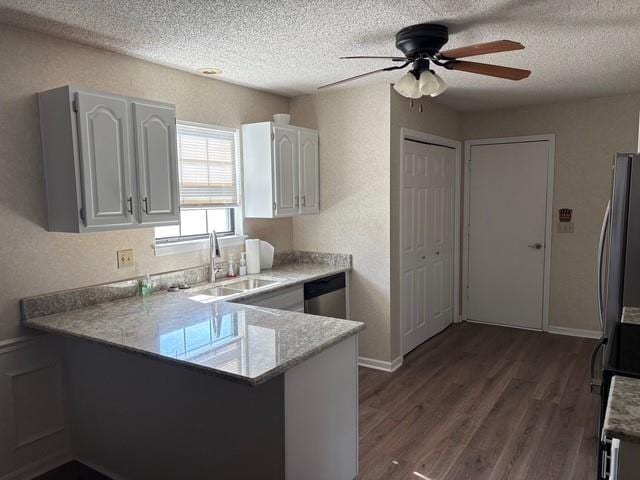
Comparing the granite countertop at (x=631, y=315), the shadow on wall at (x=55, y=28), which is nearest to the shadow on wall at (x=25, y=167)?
the shadow on wall at (x=55, y=28)

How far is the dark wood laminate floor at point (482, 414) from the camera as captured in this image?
2604mm

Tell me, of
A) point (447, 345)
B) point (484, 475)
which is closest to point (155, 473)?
point (484, 475)

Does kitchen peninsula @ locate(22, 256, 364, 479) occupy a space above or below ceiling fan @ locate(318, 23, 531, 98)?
below

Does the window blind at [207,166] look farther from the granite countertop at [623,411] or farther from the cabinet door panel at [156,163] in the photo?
the granite countertop at [623,411]

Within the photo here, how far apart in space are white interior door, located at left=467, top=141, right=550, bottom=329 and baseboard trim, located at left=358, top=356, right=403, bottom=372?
172 cm

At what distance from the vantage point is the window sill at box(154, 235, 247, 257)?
3211 mm

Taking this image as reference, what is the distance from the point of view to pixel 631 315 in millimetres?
2213

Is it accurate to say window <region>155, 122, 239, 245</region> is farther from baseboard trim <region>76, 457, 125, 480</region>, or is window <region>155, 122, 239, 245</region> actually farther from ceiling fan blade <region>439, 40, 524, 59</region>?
ceiling fan blade <region>439, 40, 524, 59</region>

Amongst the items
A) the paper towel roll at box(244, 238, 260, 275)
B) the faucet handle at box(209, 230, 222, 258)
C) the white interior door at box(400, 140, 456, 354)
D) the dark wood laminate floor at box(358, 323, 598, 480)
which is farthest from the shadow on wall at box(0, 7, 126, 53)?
the dark wood laminate floor at box(358, 323, 598, 480)

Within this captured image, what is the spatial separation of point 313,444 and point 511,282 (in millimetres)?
3753

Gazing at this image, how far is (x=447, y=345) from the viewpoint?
15.1 feet

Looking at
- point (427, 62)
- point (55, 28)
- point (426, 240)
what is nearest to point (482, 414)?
point (426, 240)

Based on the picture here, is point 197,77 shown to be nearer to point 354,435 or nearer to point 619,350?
point 354,435

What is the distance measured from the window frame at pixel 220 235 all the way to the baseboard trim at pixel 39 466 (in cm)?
130
